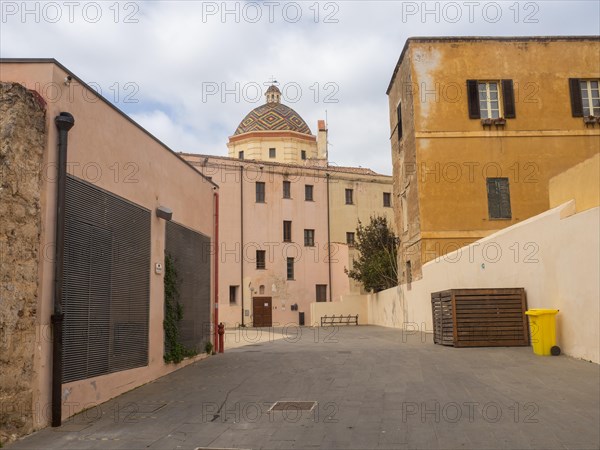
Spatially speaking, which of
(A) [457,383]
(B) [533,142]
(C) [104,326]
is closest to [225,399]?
(C) [104,326]

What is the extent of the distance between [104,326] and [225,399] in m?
2.20

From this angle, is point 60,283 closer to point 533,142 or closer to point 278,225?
point 533,142

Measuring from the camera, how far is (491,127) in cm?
2366

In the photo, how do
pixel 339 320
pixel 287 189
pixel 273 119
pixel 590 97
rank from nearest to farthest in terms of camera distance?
1. pixel 590 97
2. pixel 339 320
3. pixel 287 189
4. pixel 273 119

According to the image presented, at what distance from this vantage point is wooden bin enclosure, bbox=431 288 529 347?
14.9 m

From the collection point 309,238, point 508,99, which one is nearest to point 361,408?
point 508,99

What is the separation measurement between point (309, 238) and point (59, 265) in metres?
34.1

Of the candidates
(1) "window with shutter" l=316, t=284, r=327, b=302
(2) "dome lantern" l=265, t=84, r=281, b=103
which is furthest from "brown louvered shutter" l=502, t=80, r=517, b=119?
(2) "dome lantern" l=265, t=84, r=281, b=103

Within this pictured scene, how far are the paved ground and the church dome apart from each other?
124ft

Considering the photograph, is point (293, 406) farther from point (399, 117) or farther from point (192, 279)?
point (399, 117)

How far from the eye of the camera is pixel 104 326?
9.62 m

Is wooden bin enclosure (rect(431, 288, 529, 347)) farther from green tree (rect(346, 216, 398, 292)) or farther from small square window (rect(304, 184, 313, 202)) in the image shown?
small square window (rect(304, 184, 313, 202))

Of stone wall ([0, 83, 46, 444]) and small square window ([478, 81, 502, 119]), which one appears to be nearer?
stone wall ([0, 83, 46, 444])

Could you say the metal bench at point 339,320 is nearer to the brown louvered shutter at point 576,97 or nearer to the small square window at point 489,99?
the small square window at point 489,99
